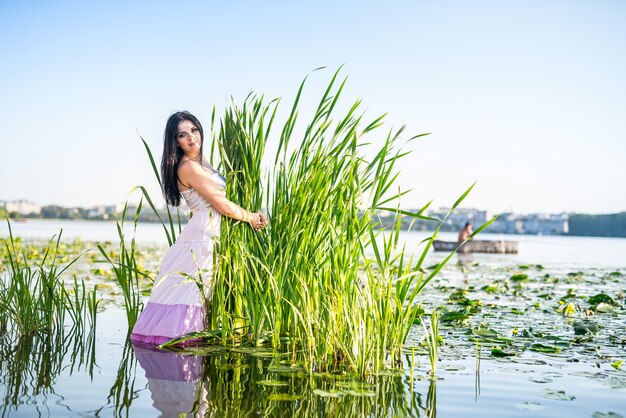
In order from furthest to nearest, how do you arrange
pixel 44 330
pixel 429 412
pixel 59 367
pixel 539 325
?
pixel 539 325
pixel 44 330
pixel 59 367
pixel 429 412

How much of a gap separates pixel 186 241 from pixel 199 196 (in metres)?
0.27

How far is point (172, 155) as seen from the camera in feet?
Answer: 11.9

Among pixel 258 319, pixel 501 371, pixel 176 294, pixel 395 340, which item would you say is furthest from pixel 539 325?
pixel 176 294

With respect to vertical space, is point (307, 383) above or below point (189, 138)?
below

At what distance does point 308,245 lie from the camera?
3.30 metres

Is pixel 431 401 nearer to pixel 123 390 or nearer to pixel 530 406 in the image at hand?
Result: pixel 530 406

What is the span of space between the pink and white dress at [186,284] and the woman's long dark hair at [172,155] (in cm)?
11

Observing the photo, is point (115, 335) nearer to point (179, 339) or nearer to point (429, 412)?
point (179, 339)

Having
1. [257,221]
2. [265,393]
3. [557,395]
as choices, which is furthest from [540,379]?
[257,221]

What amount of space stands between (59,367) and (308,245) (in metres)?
1.35

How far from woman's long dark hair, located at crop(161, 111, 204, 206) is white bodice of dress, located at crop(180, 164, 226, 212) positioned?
8 cm

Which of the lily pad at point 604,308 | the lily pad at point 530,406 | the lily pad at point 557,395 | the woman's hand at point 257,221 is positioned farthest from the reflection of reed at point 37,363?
the lily pad at point 604,308

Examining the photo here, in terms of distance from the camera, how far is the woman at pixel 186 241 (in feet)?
11.6

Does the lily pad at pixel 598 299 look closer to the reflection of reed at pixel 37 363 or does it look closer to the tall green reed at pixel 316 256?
the tall green reed at pixel 316 256
